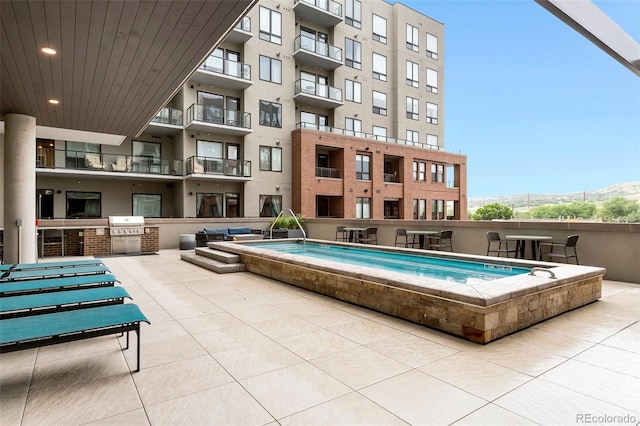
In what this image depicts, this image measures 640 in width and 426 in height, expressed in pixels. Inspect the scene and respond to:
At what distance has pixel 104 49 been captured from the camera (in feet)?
16.1

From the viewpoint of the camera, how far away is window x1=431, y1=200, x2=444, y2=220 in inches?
1099

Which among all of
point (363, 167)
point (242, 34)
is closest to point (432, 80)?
point (363, 167)

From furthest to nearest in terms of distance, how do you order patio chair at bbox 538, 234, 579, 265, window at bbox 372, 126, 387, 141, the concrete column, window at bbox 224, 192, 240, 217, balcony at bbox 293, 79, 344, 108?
window at bbox 372, 126, 387, 141, balcony at bbox 293, 79, 344, 108, window at bbox 224, 192, 240, 217, patio chair at bbox 538, 234, 579, 265, the concrete column

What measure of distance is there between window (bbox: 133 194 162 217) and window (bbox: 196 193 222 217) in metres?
2.33

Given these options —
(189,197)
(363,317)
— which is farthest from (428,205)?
(363,317)

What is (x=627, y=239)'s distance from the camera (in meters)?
7.11

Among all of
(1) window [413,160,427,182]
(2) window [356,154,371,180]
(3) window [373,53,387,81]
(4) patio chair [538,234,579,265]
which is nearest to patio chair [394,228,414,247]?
(4) patio chair [538,234,579,265]

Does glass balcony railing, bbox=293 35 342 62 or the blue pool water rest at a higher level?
glass balcony railing, bbox=293 35 342 62

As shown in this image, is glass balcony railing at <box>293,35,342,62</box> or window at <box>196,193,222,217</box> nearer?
window at <box>196,193,222,217</box>

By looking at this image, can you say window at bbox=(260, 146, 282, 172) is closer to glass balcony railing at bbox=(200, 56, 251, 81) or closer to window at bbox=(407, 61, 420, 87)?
glass balcony railing at bbox=(200, 56, 251, 81)

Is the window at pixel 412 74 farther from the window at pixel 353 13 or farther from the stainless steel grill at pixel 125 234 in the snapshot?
the stainless steel grill at pixel 125 234

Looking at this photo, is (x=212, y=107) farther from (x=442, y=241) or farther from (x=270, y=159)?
(x=442, y=241)

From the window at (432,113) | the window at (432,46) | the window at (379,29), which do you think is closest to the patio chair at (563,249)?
the window at (379,29)

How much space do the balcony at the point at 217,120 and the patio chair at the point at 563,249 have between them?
15.0m
